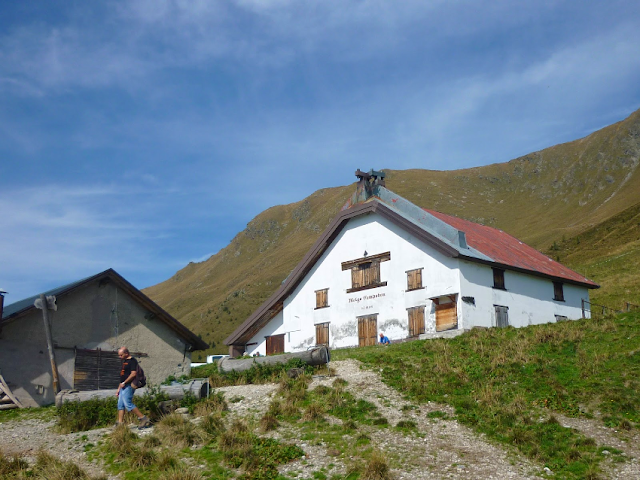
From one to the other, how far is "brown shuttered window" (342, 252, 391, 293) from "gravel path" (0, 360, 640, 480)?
15.1m

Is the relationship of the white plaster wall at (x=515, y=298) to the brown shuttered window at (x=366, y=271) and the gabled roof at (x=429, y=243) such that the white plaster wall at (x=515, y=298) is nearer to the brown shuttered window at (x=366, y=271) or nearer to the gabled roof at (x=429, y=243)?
the gabled roof at (x=429, y=243)

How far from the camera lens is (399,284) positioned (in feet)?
104

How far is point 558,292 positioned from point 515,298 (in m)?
4.58

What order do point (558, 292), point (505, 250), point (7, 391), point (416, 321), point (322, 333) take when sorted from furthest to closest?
point (505, 250), point (322, 333), point (558, 292), point (416, 321), point (7, 391)

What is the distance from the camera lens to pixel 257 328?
38.2 meters

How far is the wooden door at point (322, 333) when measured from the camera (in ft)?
113

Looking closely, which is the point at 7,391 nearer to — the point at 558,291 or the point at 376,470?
the point at 376,470

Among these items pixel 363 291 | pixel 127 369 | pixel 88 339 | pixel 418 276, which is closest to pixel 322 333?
pixel 363 291

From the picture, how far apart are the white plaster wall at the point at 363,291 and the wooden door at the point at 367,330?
28cm

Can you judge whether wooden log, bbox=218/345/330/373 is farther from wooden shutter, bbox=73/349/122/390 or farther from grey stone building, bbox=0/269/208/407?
wooden shutter, bbox=73/349/122/390

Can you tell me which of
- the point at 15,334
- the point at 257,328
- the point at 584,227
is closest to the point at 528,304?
the point at 257,328

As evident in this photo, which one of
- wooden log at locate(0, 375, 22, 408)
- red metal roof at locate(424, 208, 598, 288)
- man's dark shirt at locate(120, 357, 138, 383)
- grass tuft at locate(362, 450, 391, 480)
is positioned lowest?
grass tuft at locate(362, 450, 391, 480)

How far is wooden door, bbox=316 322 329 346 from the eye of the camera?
1359 inches

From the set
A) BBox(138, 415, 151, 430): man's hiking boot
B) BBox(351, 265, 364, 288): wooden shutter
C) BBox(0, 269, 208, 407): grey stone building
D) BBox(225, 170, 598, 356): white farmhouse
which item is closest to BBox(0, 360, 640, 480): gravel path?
BBox(138, 415, 151, 430): man's hiking boot
